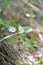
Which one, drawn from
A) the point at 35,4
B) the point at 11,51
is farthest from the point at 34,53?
the point at 35,4

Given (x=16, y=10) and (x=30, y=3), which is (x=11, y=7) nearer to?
(x=16, y=10)

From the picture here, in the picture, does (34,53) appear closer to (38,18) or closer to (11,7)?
(11,7)

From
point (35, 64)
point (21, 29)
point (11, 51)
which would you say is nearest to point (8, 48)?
point (11, 51)

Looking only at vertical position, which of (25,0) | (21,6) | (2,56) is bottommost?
(2,56)

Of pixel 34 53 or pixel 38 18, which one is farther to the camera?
pixel 38 18

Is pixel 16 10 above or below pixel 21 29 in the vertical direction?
above

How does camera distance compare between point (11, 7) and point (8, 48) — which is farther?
point (11, 7)

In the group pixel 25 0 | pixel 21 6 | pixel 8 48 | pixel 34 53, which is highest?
pixel 21 6

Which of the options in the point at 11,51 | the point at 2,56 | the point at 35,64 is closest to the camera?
the point at 2,56

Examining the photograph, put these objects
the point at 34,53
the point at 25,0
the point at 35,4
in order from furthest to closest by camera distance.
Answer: the point at 35,4
the point at 25,0
the point at 34,53
